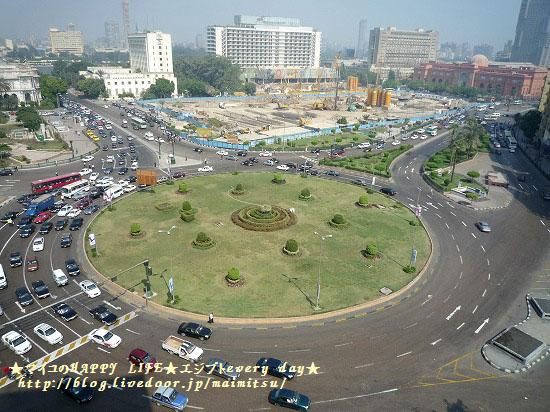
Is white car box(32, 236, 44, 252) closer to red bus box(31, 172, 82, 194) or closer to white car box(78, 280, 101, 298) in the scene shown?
white car box(78, 280, 101, 298)

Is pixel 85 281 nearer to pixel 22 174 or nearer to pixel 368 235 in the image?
pixel 368 235

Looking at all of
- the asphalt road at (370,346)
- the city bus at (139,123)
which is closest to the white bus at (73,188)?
the asphalt road at (370,346)

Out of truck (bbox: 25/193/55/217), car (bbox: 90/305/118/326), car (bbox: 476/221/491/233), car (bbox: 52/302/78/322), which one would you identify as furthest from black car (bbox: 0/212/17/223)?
car (bbox: 476/221/491/233)

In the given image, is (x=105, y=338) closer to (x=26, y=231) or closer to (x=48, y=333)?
(x=48, y=333)

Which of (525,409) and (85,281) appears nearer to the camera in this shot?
(525,409)

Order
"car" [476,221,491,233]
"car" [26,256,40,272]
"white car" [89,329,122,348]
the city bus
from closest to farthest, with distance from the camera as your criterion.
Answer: "white car" [89,329,122,348] < "car" [26,256,40,272] < "car" [476,221,491,233] < the city bus

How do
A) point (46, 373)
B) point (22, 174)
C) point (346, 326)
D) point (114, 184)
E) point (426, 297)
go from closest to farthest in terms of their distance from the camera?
point (46, 373) < point (346, 326) < point (426, 297) < point (114, 184) < point (22, 174)

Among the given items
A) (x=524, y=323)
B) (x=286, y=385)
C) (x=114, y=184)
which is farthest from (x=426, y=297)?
(x=114, y=184)

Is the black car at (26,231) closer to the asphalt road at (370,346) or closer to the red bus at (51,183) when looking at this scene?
the asphalt road at (370,346)
